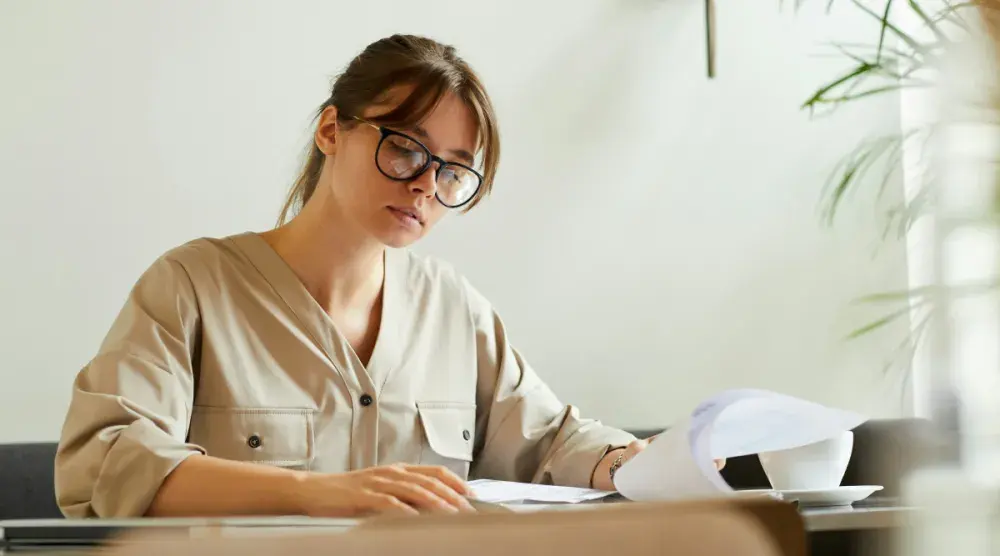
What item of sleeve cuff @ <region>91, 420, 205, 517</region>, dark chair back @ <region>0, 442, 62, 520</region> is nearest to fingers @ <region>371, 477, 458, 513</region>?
sleeve cuff @ <region>91, 420, 205, 517</region>

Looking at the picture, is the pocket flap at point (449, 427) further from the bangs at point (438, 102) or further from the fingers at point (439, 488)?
the fingers at point (439, 488)

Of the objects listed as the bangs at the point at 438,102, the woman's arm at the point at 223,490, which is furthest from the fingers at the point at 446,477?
the bangs at the point at 438,102

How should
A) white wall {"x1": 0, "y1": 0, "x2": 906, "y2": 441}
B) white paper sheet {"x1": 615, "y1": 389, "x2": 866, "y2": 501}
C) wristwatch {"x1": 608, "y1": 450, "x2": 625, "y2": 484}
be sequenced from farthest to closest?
white wall {"x1": 0, "y1": 0, "x2": 906, "y2": 441} → wristwatch {"x1": 608, "y1": 450, "x2": 625, "y2": 484} → white paper sheet {"x1": 615, "y1": 389, "x2": 866, "y2": 501}

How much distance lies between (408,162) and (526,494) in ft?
1.91

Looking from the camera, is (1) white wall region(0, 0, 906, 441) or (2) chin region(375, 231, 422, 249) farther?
(1) white wall region(0, 0, 906, 441)

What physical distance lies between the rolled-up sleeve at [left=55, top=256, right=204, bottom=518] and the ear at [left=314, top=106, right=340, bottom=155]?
11.7 inches

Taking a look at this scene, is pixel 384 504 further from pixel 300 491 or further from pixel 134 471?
pixel 134 471

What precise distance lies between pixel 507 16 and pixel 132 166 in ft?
2.82

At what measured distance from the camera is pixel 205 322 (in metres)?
1.57

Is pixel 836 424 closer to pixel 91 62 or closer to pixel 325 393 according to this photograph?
pixel 325 393

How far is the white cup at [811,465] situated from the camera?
1273 millimetres

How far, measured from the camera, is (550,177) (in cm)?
241

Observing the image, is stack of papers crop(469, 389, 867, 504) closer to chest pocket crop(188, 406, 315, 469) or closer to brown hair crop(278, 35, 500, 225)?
chest pocket crop(188, 406, 315, 469)

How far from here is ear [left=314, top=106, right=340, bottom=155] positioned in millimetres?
1705
